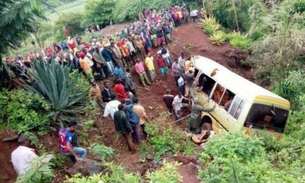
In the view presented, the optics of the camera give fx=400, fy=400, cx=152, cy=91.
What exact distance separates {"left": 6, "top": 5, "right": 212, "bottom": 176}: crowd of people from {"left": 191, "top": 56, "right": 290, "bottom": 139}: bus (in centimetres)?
63

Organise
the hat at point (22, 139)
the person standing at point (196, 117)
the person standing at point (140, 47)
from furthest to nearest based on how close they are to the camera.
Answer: the person standing at point (140, 47), the person standing at point (196, 117), the hat at point (22, 139)

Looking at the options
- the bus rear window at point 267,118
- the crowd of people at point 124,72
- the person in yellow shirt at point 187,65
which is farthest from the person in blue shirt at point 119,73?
the bus rear window at point 267,118

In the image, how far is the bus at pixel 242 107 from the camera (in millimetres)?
9477

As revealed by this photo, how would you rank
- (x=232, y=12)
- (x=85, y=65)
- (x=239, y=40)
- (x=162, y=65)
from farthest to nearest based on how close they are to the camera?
(x=232, y=12) < (x=239, y=40) < (x=162, y=65) < (x=85, y=65)

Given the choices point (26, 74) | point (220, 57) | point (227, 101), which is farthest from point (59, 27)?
point (227, 101)

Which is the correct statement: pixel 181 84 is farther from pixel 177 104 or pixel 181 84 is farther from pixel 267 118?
pixel 267 118

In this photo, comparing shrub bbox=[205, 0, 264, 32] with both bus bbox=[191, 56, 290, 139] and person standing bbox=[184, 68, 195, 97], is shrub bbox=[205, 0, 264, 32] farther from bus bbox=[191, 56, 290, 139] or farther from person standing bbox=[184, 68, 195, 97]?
bus bbox=[191, 56, 290, 139]

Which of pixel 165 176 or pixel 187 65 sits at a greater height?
pixel 165 176

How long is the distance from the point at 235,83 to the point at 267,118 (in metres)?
1.48

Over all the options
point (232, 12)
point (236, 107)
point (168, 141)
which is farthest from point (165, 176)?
point (232, 12)

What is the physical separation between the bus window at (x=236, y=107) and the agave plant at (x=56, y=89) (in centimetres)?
382

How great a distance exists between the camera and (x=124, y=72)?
43.8 ft

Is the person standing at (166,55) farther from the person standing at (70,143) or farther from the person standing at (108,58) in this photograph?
the person standing at (70,143)

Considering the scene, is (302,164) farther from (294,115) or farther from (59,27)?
(59,27)
